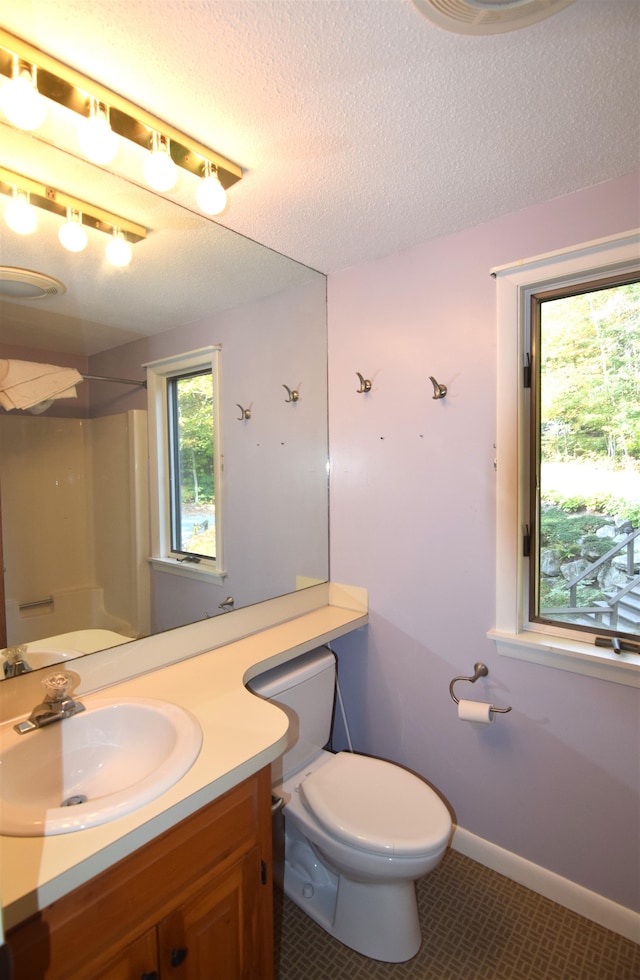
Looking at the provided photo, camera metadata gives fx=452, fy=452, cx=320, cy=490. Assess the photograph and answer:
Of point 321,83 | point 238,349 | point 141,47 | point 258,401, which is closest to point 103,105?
point 141,47

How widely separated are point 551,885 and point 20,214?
2.57m

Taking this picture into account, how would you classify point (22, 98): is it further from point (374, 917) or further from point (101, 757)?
point (374, 917)

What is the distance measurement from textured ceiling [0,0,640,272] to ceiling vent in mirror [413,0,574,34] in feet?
0.11

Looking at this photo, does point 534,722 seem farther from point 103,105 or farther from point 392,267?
point 103,105

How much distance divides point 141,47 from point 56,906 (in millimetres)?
1553

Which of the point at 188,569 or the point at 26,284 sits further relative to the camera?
the point at 188,569

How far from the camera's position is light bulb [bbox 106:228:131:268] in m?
1.37

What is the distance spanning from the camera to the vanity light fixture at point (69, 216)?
116cm

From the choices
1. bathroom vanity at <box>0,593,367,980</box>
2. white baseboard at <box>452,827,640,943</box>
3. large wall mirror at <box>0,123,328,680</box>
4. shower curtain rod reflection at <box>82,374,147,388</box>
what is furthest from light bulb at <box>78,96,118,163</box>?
white baseboard at <box>452,827,640,943</box>

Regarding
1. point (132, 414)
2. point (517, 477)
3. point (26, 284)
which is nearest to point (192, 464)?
point (132, 414)

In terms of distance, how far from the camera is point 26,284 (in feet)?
3.82

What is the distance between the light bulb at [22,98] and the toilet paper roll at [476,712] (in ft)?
6.39

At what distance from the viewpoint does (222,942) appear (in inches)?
38.0

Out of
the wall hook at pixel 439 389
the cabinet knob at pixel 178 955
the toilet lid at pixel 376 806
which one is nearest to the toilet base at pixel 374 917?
the toilet lid at pixel 376 806
